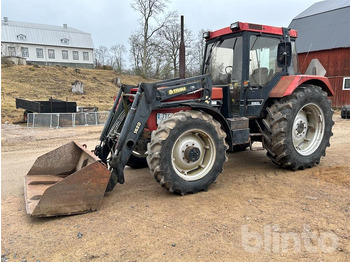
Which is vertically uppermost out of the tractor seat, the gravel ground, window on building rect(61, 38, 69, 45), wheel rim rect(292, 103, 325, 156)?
window on building rect(61, 38, 69, 45)

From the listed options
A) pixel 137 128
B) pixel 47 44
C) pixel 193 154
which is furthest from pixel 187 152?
pixel 47 44

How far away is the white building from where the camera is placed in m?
44.3

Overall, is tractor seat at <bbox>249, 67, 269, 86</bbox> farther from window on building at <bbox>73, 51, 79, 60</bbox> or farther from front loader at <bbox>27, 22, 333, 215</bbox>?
window on building at <bbox>73, 51, 79, 60</bbox>

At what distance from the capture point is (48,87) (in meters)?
22.0

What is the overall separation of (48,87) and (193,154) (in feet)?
67.9

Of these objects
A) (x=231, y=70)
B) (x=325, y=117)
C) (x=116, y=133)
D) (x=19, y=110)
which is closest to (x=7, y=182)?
(x=116, y=133)

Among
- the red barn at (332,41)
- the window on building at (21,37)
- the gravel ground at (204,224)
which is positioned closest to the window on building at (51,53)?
the window on building at (21,37)

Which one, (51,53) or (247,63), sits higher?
(51,53)

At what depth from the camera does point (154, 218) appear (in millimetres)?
3523

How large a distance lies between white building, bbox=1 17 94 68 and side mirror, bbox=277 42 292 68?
149 feet

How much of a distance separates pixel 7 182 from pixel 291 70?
558cm

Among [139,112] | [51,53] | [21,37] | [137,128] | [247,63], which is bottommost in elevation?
[137,128]

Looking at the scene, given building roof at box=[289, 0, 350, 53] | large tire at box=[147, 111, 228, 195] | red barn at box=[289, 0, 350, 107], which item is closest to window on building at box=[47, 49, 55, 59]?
building roof at box=[289, 0, 350, 53]

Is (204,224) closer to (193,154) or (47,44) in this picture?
(193,154)
